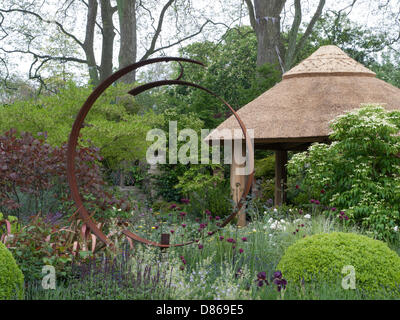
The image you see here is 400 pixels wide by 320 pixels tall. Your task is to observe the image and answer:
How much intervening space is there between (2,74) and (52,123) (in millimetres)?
12305

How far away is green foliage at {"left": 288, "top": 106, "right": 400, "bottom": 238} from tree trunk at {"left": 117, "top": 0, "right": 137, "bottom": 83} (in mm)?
8536

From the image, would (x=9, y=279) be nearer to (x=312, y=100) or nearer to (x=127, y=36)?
(x=312, y=100)

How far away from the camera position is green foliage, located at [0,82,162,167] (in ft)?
29.8

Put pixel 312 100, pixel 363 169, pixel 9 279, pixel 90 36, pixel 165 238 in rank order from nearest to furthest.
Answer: pixel 9 279
pixel 165 238
pixel 363 169
pixel 312 100
pixel 90 36

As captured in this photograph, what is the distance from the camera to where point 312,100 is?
9602 millimetres

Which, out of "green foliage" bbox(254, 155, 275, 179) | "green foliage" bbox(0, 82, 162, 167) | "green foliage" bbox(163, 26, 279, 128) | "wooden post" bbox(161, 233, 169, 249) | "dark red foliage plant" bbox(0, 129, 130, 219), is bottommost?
"wooden post" bbox(161, 233, 169, 249)

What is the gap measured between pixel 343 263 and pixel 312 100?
5970 mm

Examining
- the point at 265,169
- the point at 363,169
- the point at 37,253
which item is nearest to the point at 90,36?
the point at 265,169

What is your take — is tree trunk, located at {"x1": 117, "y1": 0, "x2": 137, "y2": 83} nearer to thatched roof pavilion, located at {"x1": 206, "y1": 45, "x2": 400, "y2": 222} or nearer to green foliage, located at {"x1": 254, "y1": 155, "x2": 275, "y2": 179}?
green foliage, located at {"x1": 254, "y1": 155, "x2": 275, "y2": 179}

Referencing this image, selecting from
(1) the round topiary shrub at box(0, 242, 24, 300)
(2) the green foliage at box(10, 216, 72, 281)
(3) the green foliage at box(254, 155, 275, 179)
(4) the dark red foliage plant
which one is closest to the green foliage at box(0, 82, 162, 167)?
(4) the dark red foliage plant

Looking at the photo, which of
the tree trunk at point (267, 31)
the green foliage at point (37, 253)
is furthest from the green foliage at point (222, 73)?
the green foliage at point (37, 253)

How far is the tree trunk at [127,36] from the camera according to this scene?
1451cm

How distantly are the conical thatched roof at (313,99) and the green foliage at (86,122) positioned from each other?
1631mm

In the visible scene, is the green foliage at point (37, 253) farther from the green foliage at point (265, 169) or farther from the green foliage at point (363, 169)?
the green foliage at point (265, 169)
